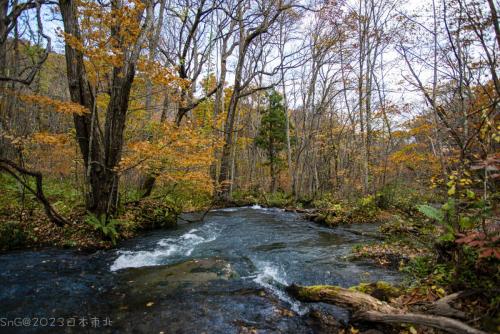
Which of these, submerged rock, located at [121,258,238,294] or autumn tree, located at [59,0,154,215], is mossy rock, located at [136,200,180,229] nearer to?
autumn tree, located at [59,0,154,215]

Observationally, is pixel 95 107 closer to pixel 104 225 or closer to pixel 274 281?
pixel 104 225

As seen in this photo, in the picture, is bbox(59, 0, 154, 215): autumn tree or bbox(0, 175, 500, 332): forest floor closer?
bbox(0, 175, 500, 332): forest floor

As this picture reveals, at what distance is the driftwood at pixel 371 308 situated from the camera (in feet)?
8.73

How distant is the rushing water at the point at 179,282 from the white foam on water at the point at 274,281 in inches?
0.8

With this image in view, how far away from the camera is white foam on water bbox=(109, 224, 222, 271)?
20.6ft

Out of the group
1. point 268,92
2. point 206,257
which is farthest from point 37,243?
point 268,92

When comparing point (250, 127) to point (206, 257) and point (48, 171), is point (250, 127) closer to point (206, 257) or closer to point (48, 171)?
point (48, 171)

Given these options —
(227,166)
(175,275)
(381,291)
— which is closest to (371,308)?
(381,291)

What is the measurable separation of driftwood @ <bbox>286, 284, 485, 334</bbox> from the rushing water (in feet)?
0.66

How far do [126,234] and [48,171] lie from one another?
12.3 meters

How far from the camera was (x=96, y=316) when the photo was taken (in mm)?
3949

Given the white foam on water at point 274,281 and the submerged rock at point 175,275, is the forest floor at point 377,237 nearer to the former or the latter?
the white foam on water at point 274,281

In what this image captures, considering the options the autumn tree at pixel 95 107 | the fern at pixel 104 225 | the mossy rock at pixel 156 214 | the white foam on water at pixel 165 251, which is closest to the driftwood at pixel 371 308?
the white foam on water at pixel 165 251

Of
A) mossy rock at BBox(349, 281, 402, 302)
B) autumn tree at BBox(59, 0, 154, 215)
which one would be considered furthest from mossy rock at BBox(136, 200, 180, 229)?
mossy rock at BBox(349, 281, 402, 302)
